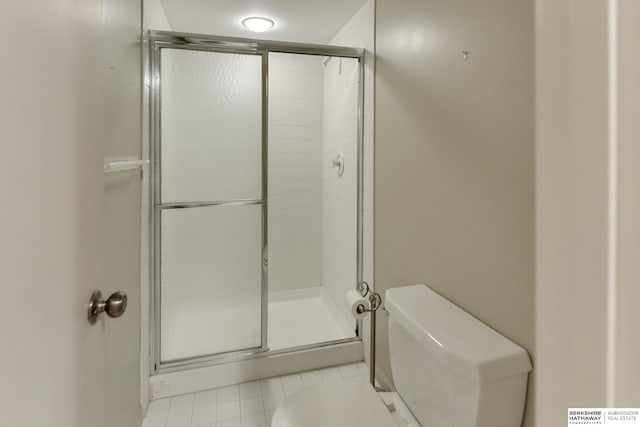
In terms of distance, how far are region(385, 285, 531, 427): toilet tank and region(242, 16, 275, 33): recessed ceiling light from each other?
1.99 metres

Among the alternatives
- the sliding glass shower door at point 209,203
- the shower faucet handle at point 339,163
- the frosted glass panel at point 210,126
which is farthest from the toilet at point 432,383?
the shower faucet handle at point 339,163

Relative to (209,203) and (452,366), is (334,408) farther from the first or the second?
(209,203)

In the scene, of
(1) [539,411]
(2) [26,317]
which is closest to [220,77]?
(2) [26,317]

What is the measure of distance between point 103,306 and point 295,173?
234 centimetres

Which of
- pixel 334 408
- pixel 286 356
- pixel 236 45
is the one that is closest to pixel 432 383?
pixel 334 408

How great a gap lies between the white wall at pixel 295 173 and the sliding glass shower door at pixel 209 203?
896mm

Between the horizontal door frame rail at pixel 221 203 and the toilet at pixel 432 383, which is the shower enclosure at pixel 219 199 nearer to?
the horizontal door frame rail at pixel 221 203

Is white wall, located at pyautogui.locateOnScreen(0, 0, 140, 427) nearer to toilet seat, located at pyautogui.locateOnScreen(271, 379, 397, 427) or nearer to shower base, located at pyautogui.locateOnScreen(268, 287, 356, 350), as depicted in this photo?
toilet seat, located at pyautogui.locateOnScreen(271, 379, 397, 427)

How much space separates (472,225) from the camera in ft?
3.65

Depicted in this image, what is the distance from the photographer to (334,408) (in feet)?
3.77

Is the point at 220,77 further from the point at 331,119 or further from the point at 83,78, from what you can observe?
the point at 83,78

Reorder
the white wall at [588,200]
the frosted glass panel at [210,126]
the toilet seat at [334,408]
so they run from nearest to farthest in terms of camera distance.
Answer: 1. the white wall at [588,200]
2. the toilet seat at [334,408]
3. the frosted glass panel at [210,126]

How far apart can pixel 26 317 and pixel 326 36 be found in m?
2.60

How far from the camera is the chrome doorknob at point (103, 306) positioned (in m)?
0.69
